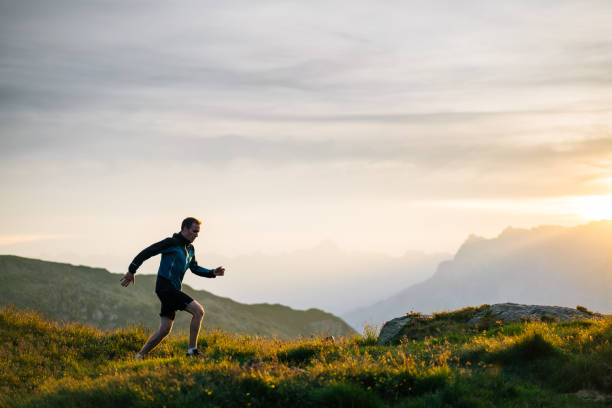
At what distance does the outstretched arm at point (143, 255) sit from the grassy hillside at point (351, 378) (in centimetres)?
175

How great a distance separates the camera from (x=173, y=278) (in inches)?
392

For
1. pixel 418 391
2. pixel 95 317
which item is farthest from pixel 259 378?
pixel 95 317

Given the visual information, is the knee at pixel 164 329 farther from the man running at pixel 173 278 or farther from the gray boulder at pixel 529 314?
the gray boulder at pixel 529 314

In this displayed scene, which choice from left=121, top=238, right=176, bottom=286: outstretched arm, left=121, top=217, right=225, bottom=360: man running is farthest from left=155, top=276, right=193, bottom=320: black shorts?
left=121, top=238, right=176, bottom=286: outstretched arm

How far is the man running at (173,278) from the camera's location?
9.75m

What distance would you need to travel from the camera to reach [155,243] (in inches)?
388

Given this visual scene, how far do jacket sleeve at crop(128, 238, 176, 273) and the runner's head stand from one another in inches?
13.8

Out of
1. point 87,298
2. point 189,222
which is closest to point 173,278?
point 189,222

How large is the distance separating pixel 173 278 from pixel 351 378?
4.67 meters

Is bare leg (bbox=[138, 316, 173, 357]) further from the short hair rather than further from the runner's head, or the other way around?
the short hair

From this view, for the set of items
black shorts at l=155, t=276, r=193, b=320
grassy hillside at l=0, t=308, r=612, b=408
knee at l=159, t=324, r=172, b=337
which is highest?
black shorts at l=155, t=276, r=193, b=320

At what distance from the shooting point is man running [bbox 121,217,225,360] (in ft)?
32.0

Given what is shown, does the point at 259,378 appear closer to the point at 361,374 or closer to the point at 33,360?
the point at 361,374

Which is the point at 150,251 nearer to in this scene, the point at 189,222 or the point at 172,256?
the point at 172,256
